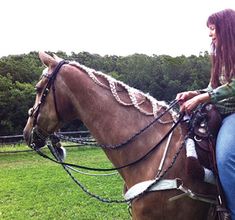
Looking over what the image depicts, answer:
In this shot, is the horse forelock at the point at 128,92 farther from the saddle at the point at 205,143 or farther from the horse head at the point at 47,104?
the saddle at the point at 205,143

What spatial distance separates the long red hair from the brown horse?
2.04 ft

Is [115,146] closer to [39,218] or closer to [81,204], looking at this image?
[39,218]

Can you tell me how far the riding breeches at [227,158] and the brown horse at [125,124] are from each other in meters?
0.19

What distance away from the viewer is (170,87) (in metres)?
46.4

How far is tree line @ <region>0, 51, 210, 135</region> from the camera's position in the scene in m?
36.6

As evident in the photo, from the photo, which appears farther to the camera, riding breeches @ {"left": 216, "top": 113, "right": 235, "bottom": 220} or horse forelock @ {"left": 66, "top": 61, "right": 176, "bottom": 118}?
horse forelock @ {"left": 66, "top": 61, "right": 176, "bottom": 118}

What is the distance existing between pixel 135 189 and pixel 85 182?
36.5ft

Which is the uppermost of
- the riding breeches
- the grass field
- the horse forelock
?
the horse forelock

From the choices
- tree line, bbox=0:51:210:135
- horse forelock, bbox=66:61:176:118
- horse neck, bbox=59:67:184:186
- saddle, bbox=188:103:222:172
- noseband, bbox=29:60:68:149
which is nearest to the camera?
saddle, bbox=188:103:222:172

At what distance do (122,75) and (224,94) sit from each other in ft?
152

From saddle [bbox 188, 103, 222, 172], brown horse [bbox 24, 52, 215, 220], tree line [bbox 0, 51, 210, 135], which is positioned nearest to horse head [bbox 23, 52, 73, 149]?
brown horse [bbox 24, 52, 215, 220]

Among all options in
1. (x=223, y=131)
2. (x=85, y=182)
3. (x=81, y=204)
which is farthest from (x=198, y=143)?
(x=85, y=182)

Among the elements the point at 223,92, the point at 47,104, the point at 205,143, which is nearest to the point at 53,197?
the point at 47,104

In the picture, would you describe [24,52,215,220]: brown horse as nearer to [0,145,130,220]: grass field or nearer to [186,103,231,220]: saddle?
[186,103,231,220]: saddle
